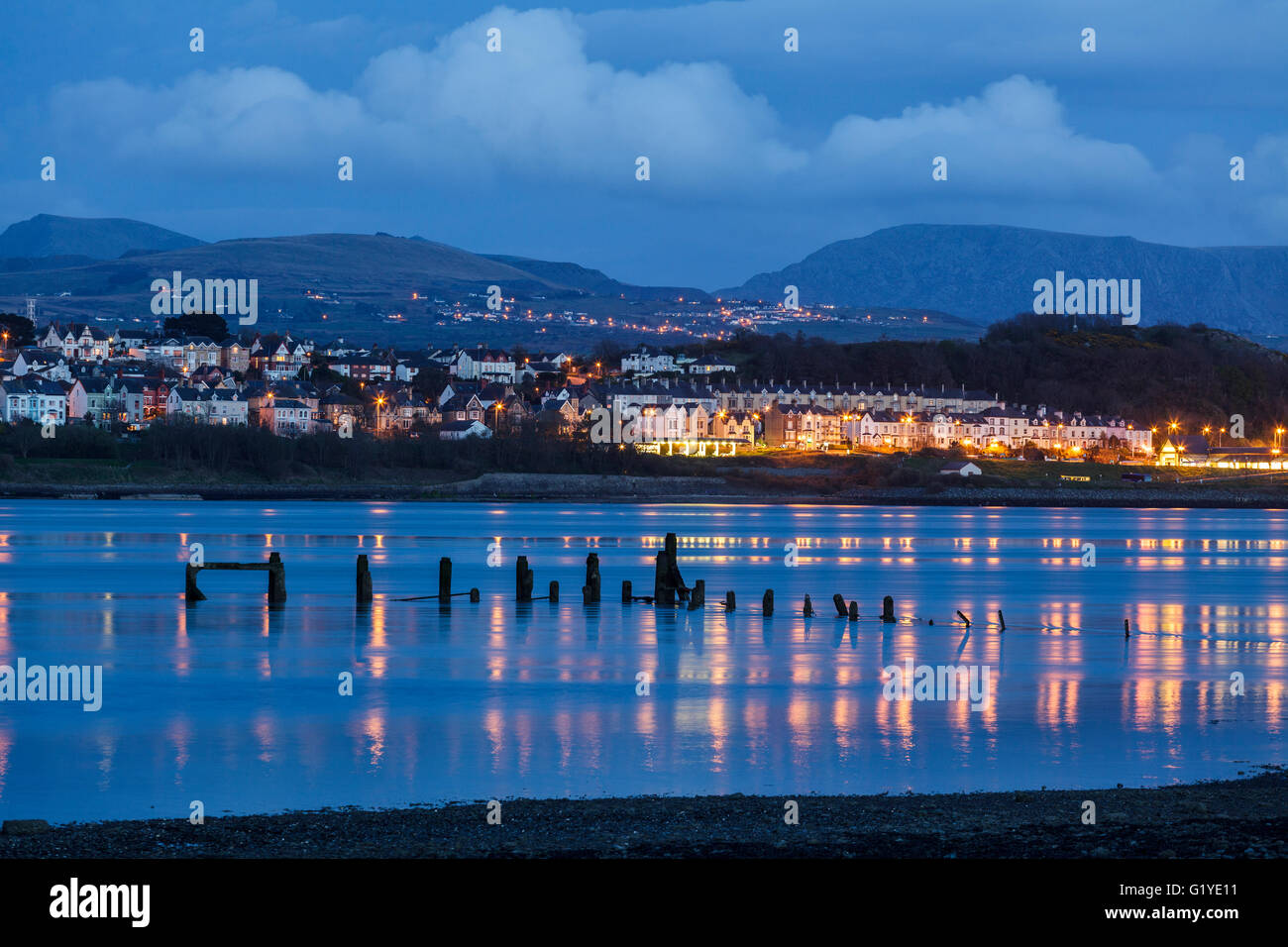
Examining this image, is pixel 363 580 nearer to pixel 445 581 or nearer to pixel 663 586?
pixel 445 581

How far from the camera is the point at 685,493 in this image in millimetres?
122500

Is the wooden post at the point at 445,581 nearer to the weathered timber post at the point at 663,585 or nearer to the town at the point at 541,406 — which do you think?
the weathered timber post at the point at 663,585

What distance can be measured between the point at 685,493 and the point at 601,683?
98.9m

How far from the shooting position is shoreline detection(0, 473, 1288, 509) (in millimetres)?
110375

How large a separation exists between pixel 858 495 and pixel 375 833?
116m

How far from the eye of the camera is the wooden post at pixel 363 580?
1321 inches

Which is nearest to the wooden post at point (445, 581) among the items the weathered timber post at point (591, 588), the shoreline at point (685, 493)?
the weathered timber post at point (591, 588)

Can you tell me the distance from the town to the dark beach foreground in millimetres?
109473

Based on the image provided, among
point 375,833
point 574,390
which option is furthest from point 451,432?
point 375,833

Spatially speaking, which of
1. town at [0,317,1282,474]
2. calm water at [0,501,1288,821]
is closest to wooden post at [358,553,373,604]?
calm water at [0,501,1288,821]

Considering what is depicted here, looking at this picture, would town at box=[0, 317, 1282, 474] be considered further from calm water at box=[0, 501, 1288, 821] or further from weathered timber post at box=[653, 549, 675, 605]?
weathered timber post at box=[653, 549, 675, 605]

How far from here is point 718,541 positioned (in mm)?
68500
